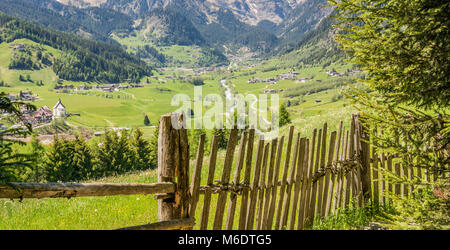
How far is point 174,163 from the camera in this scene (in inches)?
143

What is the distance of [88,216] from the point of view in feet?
24.5

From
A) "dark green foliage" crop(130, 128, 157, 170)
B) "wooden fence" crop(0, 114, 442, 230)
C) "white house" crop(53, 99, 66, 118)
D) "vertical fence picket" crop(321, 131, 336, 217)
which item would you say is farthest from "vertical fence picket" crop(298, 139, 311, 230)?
"white house" crop(53, 99, 66, 118)

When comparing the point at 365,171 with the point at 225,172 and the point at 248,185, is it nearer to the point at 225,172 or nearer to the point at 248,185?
the point at 248,185

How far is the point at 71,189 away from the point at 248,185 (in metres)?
2.41

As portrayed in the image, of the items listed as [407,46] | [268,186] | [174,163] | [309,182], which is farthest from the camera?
[309,182]

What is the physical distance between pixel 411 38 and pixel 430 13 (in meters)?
0.34

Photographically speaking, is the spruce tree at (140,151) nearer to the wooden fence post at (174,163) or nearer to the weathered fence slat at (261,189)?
the weathered fence slat at (261,189)

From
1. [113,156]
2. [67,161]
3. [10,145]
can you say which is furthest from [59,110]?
[10,145]

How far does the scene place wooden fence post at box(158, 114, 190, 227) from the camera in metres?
3.58

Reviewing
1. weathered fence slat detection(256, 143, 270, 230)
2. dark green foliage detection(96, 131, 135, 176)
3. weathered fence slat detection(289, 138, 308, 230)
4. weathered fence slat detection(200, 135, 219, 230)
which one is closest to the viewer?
weathered fence slat detection(200, 135, 219, 230)

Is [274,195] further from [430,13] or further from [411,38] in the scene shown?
[430,13]

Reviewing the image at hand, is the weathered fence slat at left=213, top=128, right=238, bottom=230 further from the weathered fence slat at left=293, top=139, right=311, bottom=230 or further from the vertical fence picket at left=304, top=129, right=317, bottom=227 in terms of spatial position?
the vertical fence picket at left=304, top=129, right=317, bottom=227
